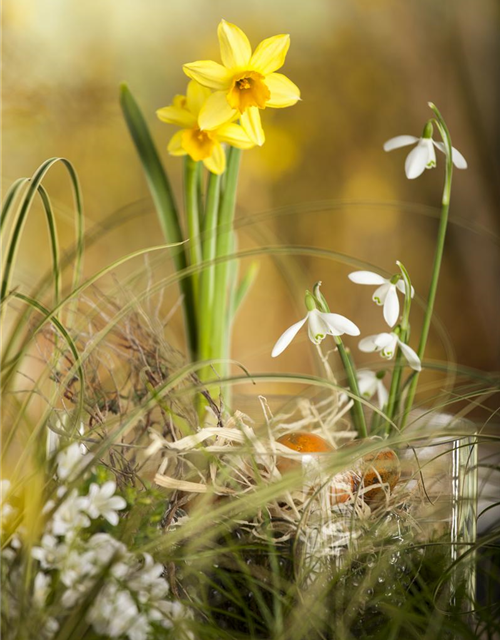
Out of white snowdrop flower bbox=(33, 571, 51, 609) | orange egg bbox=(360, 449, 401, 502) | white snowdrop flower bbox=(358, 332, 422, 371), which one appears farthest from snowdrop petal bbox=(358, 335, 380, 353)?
white snowdrop flower bbox=(33, 571, 51, 609)

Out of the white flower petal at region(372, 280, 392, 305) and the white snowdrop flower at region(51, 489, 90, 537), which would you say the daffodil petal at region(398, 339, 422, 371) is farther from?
the white snowdrop flower at region(51, 489, 90, 537)

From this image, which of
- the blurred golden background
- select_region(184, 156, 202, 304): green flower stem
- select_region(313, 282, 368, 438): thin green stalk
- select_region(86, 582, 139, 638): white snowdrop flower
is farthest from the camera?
the blurred golden background

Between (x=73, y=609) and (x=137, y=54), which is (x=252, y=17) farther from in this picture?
(x=73, y=609)

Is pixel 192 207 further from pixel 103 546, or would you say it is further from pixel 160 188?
pixel 103 546

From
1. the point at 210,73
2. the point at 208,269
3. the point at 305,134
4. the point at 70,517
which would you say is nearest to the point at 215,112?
the point at 210,73

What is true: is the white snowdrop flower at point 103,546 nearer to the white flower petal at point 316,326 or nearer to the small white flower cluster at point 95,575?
the small white flower cluster at point 95,575

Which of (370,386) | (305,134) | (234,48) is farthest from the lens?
(305,134)
